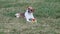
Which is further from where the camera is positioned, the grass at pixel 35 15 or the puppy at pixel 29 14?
the puppy at pixel 29 14

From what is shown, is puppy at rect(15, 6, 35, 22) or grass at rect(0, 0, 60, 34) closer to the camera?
grass at rect(0, 0, 60, 34)

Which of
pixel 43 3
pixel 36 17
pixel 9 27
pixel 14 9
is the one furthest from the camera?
pixel 43 3

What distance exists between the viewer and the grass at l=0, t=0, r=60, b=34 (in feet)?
22.0

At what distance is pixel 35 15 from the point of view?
834cm

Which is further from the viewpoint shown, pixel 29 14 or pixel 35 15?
pixel 35 15

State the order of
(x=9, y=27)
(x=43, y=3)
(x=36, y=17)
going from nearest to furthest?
(x=9, y=27), (x=36, y=17), (x=43, y=3)

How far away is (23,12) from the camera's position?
27.8ft

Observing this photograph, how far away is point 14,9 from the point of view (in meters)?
8.90

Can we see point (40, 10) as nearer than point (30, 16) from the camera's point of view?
No

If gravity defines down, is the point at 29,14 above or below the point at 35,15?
above

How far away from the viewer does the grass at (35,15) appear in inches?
264

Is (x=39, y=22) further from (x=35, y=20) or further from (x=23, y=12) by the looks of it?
(x=23, y=12)

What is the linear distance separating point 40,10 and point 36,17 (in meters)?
0.58

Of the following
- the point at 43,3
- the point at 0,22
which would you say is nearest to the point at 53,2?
the point at 43,3
